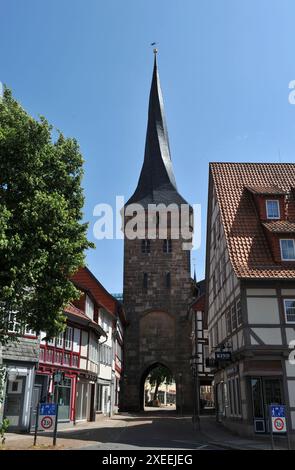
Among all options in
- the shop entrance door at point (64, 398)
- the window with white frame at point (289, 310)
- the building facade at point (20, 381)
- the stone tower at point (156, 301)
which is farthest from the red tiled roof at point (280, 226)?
the stone tower at point (156, 301)

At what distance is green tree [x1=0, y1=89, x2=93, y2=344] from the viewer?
11703mm

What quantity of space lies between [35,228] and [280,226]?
475 inches

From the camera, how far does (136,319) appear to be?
46.1m

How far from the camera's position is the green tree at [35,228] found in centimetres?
1170

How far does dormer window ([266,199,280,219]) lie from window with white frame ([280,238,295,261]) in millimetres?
1903

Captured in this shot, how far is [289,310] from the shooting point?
18.6 meters

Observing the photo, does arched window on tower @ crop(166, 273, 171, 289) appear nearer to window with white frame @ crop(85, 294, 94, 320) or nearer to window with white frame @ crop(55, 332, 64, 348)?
window with white frame @ crop(85, 294, 94, 320)

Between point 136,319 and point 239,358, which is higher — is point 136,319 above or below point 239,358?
above

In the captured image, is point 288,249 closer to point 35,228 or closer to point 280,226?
point 280,226

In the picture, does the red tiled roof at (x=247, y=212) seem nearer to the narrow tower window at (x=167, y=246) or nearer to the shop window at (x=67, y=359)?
the shop window at (x=67, y=359)

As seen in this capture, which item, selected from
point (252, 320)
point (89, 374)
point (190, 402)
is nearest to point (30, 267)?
point (252, 320)

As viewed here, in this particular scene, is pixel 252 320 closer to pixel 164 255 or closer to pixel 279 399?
pixel 279 399

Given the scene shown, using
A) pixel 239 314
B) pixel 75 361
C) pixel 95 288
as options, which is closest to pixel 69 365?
pixel 75 361
